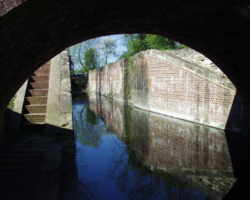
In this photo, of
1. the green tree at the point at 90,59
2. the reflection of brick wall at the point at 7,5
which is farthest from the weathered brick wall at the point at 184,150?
the green tree at the point at 90,59

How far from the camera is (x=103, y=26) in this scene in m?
3.09

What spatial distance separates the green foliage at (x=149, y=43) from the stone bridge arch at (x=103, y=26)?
50.4ft

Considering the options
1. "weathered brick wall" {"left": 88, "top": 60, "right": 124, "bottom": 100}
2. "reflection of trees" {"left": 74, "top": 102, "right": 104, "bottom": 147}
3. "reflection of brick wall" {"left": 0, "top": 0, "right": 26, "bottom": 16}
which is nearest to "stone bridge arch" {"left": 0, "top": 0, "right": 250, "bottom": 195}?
"reflection of brick wall" {"left": 0, "top": 0, "right": 26, "bottom": 16}

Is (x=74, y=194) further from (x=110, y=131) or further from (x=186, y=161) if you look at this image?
(x=110, y=131)

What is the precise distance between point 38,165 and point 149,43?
59.4ft

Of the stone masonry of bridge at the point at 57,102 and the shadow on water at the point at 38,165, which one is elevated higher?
the stone masonry of bridge at the point at 57,102

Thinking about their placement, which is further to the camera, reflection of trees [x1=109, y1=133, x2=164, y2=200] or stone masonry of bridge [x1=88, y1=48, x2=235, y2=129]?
stone masonry of bridge [x1=88, y1=48, x2=235, y2=129]

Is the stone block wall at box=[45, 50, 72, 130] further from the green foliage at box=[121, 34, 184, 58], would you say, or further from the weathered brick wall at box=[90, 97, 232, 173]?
the green foliage at box=[121, 34, 184, 58]

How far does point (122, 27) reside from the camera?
130 inches

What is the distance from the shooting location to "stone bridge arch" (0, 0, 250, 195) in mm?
2006

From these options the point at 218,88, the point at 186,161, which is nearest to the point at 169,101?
the point at 218,88

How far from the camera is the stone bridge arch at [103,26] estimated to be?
2.01 metres

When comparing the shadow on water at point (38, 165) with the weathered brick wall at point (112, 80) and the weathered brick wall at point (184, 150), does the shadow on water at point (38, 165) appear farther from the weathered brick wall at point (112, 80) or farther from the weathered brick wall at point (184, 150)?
the weathered brick wall at point (112, 80)

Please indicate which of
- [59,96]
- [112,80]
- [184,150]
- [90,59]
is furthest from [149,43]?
[90,59]
